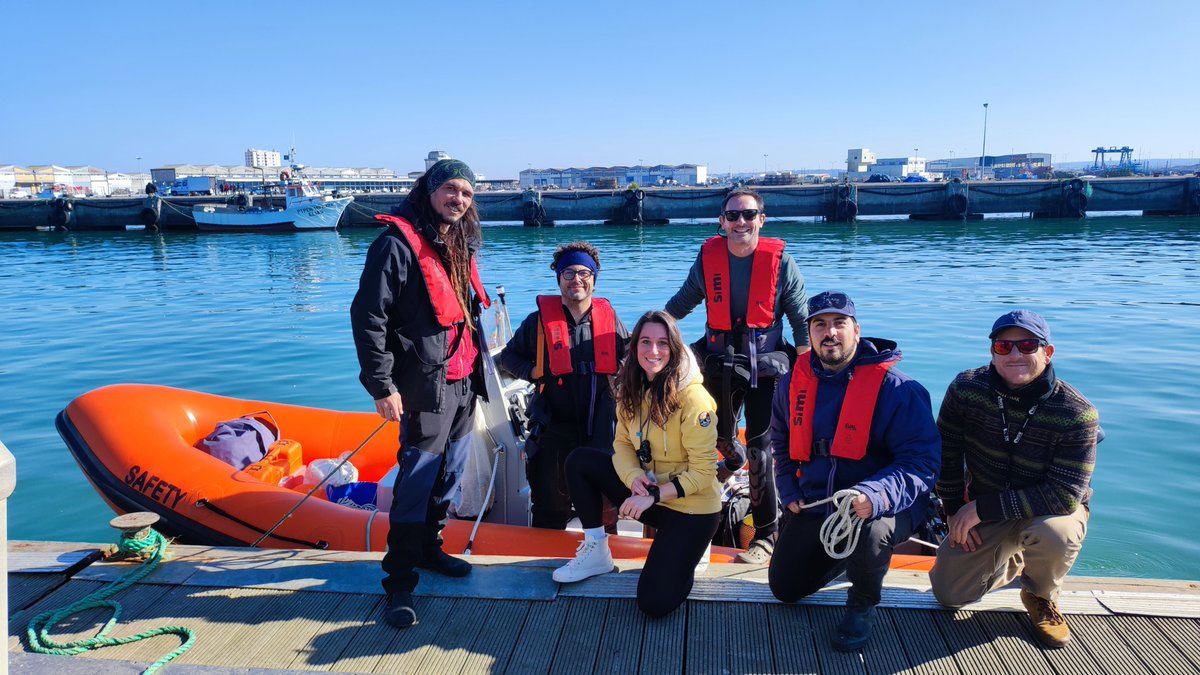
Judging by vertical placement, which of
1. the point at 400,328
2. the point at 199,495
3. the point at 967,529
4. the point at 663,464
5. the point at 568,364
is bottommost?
the point at 199,495

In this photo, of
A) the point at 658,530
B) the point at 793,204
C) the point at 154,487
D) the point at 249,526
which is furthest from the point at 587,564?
the point at 793,204

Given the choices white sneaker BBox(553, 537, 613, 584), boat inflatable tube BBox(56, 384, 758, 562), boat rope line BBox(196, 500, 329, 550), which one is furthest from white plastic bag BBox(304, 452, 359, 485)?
white sneaker BBox(553, 537, 613, 584)

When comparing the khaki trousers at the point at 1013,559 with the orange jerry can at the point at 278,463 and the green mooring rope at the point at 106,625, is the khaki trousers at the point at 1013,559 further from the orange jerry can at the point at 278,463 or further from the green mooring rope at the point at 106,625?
the orange jerry can at the point at 278,463

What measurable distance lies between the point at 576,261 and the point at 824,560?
72.7 inches

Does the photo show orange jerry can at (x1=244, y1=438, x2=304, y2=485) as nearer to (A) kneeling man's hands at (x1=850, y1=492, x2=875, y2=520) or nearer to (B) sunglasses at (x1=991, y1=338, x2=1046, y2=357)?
(A) kneeling man's hands at (x1=850, y1=492, x2=875, y2=520)

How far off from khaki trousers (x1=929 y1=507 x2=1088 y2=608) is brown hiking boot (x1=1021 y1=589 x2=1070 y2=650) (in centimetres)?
3

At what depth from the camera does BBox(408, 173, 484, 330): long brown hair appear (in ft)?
10.00

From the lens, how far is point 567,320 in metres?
3.95

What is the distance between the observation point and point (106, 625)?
2.82 meters

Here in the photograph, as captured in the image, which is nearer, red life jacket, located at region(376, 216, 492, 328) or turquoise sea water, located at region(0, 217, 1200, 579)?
red life jacket, located at region(376, 216, 492, 328)

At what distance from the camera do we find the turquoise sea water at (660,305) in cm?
637

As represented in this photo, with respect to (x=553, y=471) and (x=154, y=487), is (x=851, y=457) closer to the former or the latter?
(x=553, y=471)

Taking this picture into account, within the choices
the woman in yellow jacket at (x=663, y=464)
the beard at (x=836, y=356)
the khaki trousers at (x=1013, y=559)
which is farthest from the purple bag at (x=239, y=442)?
the khaki trousers at (x=1013, y=559)

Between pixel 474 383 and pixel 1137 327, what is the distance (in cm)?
1188
